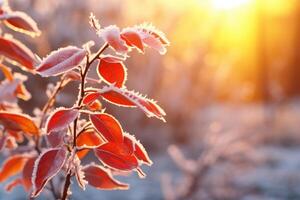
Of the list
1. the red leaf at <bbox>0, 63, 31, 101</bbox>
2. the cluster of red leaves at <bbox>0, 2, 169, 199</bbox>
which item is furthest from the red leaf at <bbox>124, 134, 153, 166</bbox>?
the red leaf at <bbox>0, 63, 31, 101</bbox>

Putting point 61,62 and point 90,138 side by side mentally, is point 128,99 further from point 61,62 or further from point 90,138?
point 90,138

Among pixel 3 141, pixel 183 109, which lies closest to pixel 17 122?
pixel 3 141

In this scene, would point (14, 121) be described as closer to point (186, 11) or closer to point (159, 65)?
point (159, 65)

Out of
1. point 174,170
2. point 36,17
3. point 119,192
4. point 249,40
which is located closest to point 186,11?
point 36,17

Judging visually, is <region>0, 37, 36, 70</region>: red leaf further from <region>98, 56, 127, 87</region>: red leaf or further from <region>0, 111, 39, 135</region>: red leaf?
<region>98, 56, 127, 87</region>: red leaf

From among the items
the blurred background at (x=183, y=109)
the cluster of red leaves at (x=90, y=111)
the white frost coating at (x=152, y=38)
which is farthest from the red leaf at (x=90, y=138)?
the blurred background at (x=183, y=109)
